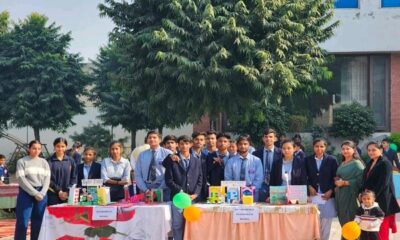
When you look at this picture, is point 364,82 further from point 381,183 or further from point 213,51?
point 381,183

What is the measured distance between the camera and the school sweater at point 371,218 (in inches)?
279

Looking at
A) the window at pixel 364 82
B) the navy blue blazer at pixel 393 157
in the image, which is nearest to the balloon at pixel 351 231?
the navy blue blazer at pixel 393 157

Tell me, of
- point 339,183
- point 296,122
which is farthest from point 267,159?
point 296,122

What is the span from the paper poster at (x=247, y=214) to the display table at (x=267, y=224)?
2.1 inches

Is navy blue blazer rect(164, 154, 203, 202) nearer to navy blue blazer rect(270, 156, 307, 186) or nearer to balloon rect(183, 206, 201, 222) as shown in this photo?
balloon rect(183, 206, 201, 222)

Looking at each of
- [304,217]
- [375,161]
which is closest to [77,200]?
[304,217]

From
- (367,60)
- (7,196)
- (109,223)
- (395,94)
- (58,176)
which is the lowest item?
(7,196)

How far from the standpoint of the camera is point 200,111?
1441 cm

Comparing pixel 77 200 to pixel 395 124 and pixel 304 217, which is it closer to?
pixel 304 217

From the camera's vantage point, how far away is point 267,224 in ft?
24.6

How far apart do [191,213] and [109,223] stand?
3.89 ft

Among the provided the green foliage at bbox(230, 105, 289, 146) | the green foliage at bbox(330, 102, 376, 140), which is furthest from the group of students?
the green foliage at bbox(330, 102, 376, 140)

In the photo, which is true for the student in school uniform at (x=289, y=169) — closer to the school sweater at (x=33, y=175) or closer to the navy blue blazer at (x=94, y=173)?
the navy blue blazer at (x=94, y=173)

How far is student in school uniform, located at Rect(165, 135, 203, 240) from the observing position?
791 centimetres
